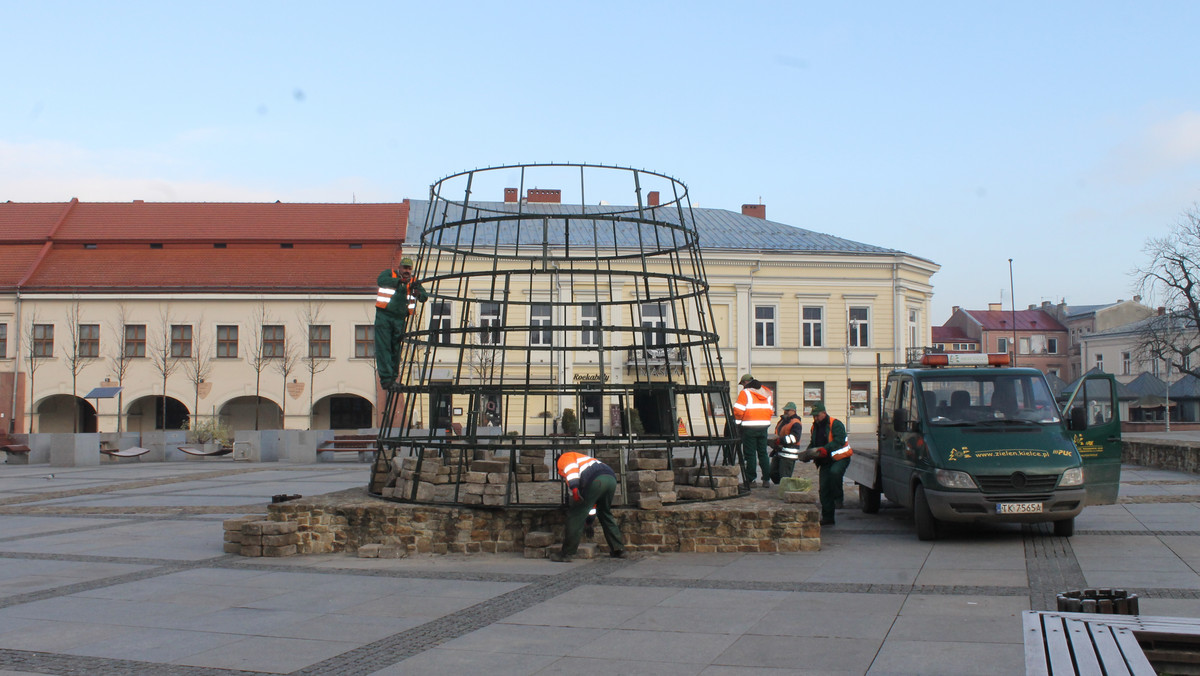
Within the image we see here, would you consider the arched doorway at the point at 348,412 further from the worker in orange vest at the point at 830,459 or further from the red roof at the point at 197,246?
the worker in orange vest at the point at 830,459

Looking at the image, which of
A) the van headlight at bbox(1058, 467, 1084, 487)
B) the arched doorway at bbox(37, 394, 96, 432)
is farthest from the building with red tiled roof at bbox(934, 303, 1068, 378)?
the van headlight at bbox(1058, 467, 1084, 487)

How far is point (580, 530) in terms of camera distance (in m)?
9.66

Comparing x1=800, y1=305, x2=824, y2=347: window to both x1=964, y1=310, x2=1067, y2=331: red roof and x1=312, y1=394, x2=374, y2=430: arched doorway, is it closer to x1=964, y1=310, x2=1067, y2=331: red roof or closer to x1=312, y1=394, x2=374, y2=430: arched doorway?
x1=312, y1=394, x2=374, y2=430: arched doorway

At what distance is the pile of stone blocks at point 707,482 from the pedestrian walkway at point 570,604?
106 centimetres

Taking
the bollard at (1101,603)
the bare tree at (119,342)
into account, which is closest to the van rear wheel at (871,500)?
the bollard at (1101,603)

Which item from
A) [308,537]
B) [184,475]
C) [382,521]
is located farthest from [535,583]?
[184,475]

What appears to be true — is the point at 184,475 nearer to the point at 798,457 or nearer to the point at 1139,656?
the point at 798,457

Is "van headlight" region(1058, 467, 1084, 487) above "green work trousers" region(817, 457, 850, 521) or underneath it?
above

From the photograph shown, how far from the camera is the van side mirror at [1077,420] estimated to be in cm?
1109

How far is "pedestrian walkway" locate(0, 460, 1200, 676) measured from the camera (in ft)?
20.1

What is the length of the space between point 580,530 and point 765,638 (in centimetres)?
335

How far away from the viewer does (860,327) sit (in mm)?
43719

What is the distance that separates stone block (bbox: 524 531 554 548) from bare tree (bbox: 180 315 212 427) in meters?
34.7

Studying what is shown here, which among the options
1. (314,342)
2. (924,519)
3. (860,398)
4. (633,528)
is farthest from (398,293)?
(860,398)
